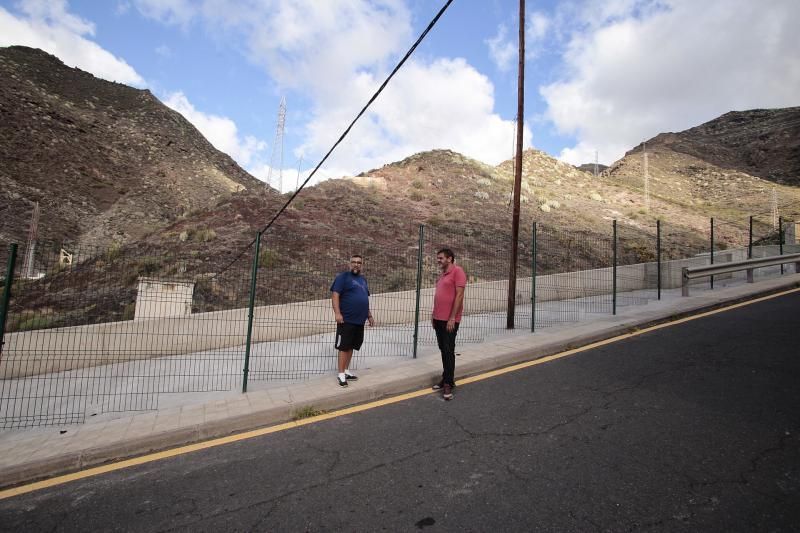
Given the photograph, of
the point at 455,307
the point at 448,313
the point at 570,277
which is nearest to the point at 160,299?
the point at 448,313

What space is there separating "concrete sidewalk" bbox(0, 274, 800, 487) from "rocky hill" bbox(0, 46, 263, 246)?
859 inches

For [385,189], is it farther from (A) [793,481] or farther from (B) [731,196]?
(B) [731,196]

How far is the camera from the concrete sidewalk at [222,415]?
3.65 meters

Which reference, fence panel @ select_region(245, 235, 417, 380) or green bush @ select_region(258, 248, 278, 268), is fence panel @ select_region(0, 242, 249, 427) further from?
green bush @ select_region(258, 248, 278, 268)

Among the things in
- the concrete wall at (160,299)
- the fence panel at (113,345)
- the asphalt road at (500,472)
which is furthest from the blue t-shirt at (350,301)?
the concrete wall at (160,299)

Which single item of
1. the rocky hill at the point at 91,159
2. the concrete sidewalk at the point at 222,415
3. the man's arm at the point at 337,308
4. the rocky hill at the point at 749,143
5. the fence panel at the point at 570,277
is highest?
the rocky hill at the point at 749,143

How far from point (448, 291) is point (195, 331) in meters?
5.71

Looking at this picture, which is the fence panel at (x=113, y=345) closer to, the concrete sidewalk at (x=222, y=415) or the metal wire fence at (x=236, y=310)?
the metal wire fence at (x=236, y=310)

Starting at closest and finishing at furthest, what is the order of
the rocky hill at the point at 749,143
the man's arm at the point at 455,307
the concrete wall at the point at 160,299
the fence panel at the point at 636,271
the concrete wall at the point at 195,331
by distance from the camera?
1. the man's arm at the point at 455,307
2. the concrete wall at the point at 195,331
3. the concrete wall at the point at 160,299
4. the fence panel at the point at 636,271
5. the rocky hill at the point at 749,143

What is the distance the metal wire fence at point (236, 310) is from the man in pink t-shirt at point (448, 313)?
143cm

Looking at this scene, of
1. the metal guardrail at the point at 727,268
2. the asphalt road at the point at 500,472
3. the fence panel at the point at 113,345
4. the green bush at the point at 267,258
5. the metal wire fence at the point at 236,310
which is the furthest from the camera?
the green bush at the point at 267,258

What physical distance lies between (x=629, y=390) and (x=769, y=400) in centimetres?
134

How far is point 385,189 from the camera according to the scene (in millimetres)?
26016

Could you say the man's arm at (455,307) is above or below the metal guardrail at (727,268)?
below
